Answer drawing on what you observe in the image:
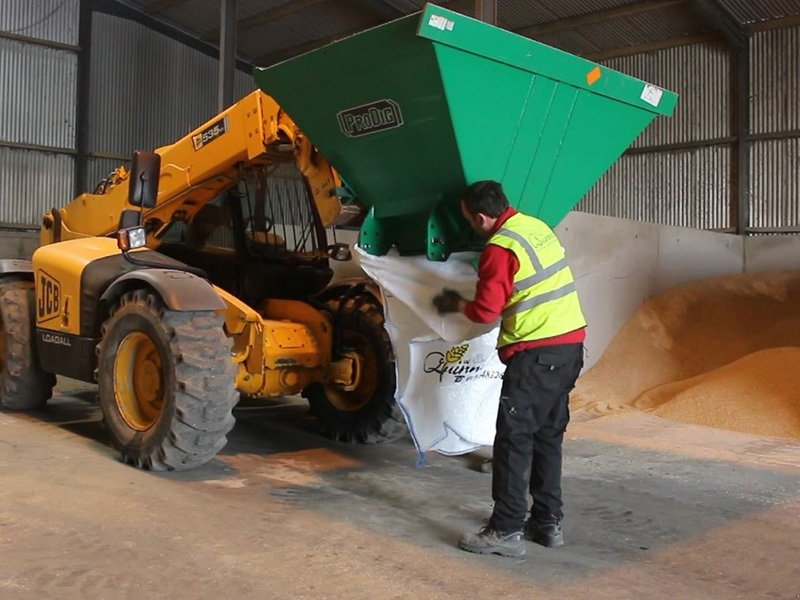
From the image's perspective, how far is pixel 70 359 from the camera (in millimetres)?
5871

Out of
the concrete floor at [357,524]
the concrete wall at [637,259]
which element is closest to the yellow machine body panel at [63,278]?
the concrete floor at [357,524]

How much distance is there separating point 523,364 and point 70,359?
3483 mm

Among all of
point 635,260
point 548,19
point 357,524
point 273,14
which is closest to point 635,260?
point 635,260

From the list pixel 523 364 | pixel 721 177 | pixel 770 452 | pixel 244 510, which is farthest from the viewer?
pixel 721 177

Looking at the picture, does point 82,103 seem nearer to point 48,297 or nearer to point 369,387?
point 48,297

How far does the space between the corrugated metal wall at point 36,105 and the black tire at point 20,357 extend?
976 centimetres

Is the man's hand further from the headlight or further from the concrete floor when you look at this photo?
the headlight

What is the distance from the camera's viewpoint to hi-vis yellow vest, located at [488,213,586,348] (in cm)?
388

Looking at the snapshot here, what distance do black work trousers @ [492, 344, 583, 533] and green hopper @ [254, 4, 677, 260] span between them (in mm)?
976

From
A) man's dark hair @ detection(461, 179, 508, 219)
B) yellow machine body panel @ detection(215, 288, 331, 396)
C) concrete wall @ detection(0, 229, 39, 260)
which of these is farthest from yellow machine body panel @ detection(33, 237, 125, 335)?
concrete wall @ detection(0, 229, 39, 260)

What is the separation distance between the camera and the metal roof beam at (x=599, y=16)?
13.0 meters

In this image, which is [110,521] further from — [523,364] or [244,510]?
[523,364]

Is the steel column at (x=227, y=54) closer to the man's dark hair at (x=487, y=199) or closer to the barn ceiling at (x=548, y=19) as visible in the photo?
the barn ceiling at (x=548, y=19)

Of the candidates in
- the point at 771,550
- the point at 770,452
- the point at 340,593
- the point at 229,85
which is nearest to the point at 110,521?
the point at 340,593
